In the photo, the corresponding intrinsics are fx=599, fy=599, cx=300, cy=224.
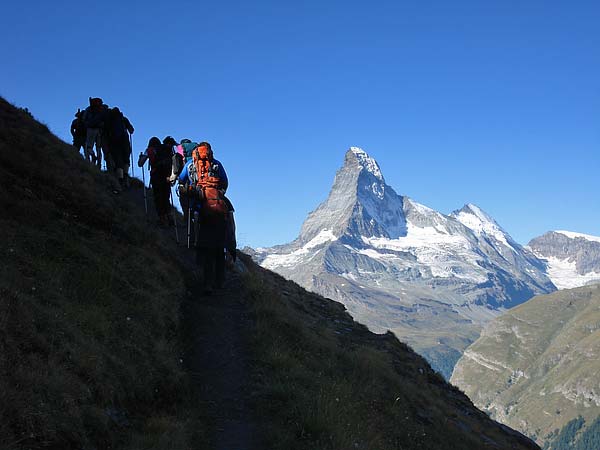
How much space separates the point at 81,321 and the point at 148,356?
1.44m

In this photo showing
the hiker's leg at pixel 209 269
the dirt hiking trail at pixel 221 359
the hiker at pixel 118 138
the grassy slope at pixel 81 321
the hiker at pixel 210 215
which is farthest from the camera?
the hiker at pixel 118 138

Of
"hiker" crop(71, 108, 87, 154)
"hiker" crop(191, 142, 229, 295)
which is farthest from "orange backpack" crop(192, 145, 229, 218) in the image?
"hiker" crop(71, 108, 87, 154)

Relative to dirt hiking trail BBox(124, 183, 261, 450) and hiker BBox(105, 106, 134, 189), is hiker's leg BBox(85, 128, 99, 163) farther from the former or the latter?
dirt hiking trail BBox(124, 183, 261, 450)

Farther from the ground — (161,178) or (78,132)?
(78,132)

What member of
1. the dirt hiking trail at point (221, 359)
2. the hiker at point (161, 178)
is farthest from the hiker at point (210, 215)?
the hiker at point (161, 178)

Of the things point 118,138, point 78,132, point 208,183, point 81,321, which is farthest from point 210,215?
point 78,132

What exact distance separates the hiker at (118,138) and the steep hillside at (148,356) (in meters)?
4.00

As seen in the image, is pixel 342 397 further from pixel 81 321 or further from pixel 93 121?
pixel 93 121

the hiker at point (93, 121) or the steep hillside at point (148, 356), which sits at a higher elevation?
the hiker at point (93, 121)

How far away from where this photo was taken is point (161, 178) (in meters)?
21.4

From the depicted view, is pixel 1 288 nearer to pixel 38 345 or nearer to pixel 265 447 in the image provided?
pixel 38 345

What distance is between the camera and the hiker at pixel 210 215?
645 inches

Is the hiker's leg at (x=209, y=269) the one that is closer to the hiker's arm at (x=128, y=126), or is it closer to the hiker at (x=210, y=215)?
the hiker at (x=210, y=215)

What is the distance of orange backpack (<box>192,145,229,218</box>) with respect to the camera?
1641cm
